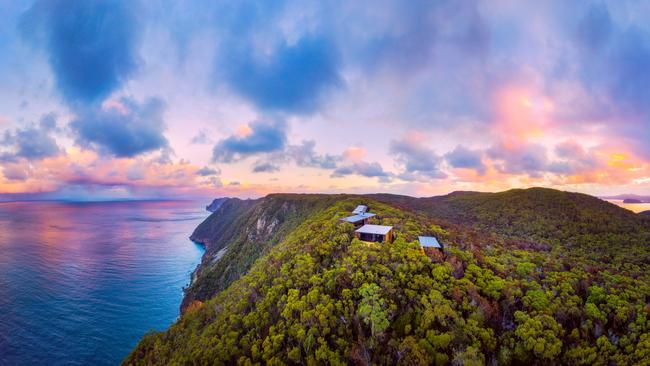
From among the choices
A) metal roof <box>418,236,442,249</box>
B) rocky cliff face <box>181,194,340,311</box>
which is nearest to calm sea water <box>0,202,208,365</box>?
rocky cliff face <box>181,194,340,311</box>

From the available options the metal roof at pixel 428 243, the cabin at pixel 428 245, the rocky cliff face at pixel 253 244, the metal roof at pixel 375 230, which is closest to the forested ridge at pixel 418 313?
the metal roof at pixel 428 243

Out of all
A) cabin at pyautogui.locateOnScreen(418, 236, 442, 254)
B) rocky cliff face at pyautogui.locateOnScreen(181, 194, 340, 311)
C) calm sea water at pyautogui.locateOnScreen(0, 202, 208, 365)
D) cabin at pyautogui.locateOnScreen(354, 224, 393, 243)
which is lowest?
calm sea water at pyautogui.locateOnScreen(0, 202, 208, 365)

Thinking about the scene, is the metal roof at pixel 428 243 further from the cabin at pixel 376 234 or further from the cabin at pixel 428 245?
the cabin at pixel 376 234

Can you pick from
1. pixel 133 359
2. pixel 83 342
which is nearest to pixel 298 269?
pixel 133 359

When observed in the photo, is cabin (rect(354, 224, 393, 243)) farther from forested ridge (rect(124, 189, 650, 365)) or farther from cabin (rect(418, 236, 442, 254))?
cabin (rect(418, 236, 442, 254))

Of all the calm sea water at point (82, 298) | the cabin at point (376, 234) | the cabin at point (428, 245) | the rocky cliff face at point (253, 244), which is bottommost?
the calm sea water at point (82, 298)

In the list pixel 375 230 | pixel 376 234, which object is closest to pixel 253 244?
pixel 375 230

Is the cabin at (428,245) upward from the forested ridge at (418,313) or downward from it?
upward

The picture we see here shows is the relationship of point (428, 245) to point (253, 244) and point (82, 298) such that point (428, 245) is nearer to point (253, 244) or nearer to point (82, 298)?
point (253, 244)

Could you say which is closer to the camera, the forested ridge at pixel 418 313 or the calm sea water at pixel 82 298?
the forested ridge at pixel 418 313
